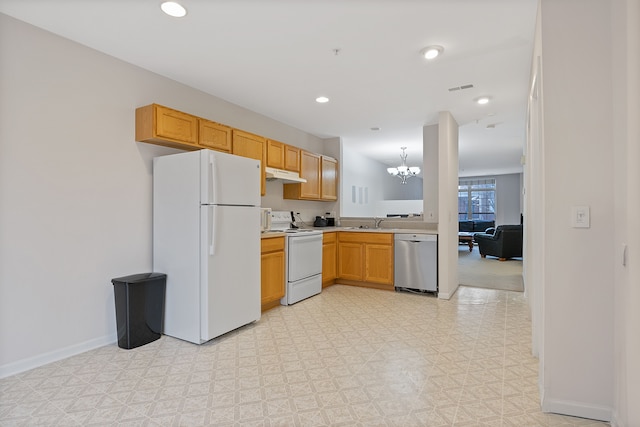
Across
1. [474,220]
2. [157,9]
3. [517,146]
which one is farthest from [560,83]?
[474,220]

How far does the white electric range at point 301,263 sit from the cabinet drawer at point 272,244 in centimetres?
10

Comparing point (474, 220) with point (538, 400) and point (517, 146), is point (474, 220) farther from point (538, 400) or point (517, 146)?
point (538, 400)

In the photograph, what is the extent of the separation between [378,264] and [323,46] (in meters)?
3.09

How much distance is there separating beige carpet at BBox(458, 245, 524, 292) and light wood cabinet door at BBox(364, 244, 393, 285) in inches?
56.4

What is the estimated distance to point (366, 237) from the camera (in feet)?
16.2

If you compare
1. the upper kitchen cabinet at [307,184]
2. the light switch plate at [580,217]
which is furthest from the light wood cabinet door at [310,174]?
the light switch plate at [580,217]

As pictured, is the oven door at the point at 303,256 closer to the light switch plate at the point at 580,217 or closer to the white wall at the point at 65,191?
the white wall at the point at 65,191

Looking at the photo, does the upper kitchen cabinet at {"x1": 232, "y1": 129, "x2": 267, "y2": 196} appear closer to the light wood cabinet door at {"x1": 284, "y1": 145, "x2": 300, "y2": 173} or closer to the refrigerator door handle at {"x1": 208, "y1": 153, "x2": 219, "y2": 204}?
the light wood cabinet door at {"x1": 284, "y1": 145, "x2": 300, "y2": 173}

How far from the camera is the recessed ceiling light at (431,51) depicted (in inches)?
105

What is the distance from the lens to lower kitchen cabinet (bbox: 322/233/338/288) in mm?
4836

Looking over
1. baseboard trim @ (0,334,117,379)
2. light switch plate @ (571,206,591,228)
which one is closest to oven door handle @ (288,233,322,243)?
baseboard trim @ (0,334,117,379)

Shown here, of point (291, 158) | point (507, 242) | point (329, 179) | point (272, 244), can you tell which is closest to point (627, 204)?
point (272, 244)

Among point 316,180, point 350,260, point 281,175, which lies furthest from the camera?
point 316,180

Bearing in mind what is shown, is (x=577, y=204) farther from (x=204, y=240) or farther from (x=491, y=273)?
(x=491, y=273)
